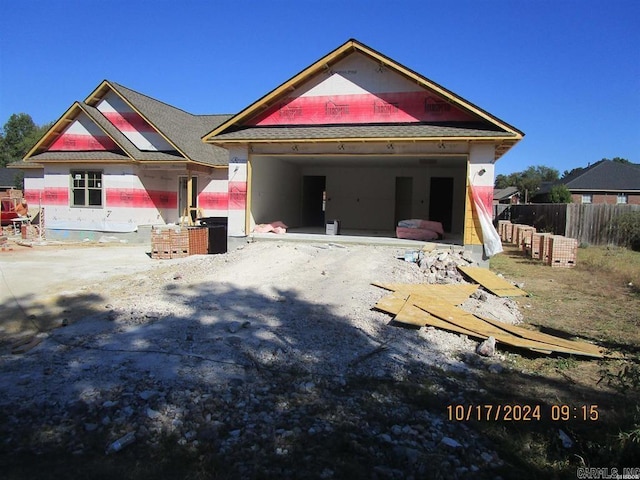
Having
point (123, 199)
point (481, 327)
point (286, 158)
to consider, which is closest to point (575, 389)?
point (481, 327)

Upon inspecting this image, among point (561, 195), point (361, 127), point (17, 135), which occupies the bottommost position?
point (561, 195)

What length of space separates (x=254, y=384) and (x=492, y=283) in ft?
24.1

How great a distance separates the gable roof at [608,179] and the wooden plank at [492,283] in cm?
3708

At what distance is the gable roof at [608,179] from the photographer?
4112 cm

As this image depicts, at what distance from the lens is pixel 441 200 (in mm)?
20688

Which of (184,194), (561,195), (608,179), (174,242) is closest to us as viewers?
(174,242)

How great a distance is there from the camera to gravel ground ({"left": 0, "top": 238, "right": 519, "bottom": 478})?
3.59 meters

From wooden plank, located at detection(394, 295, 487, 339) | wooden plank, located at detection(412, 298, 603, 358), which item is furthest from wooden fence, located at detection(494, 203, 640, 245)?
wooden plank, located at detection(394, 295, 487, 339)

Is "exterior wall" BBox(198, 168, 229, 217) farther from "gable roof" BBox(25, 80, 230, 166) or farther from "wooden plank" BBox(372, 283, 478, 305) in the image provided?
"wooden plank" BBox(372, 283, 478, 305)

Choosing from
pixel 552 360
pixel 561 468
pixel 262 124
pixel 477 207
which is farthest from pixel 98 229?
pixel 561 468

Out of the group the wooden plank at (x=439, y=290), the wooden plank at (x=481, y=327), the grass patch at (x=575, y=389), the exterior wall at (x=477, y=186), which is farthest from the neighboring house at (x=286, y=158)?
the wooden plank at (x=481, y=327)

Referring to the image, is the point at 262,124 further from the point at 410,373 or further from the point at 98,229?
the point at 410,373

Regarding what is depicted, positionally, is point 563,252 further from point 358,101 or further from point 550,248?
point 358,101

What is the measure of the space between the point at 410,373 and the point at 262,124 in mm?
11361
